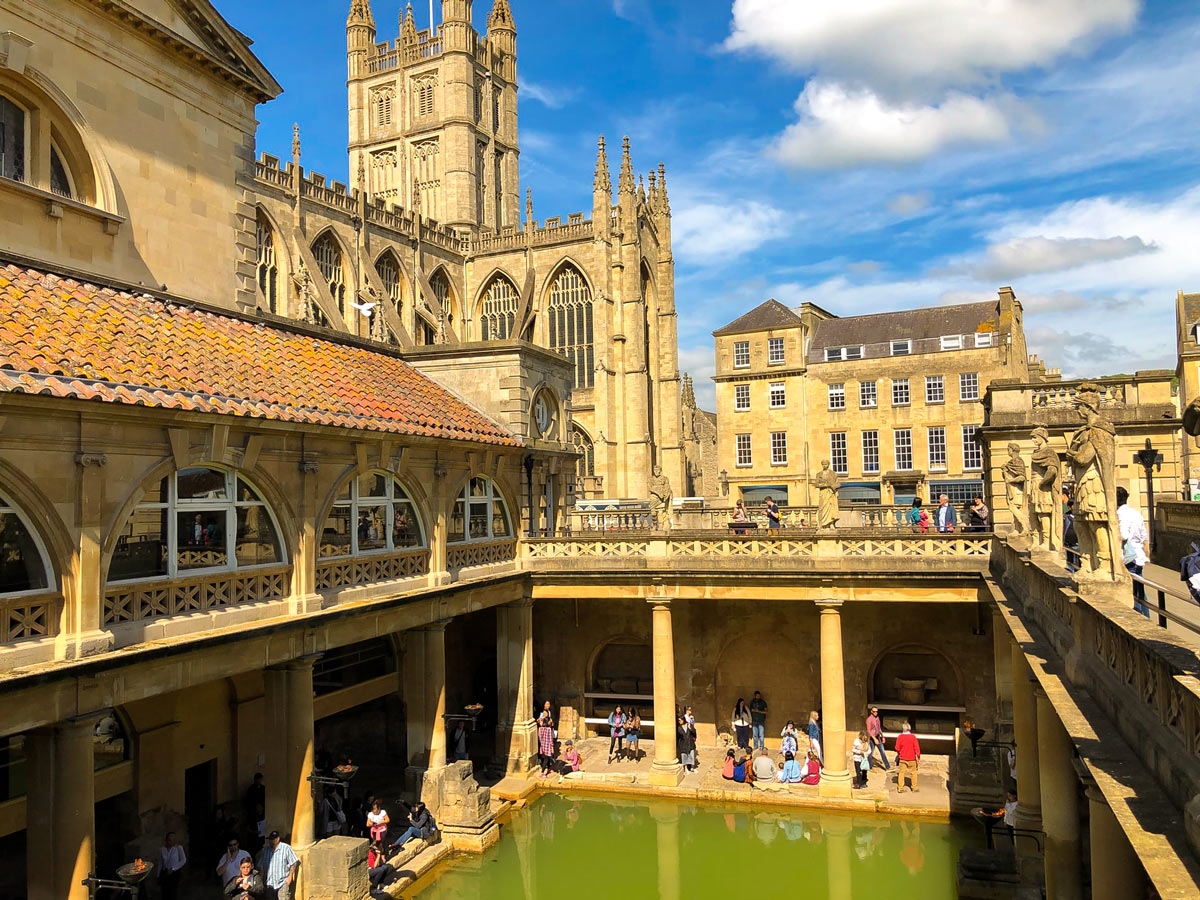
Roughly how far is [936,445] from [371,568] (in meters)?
37.4

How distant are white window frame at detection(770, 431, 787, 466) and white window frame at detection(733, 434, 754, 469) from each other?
3.77 feet

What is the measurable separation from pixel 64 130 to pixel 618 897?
16960 mm

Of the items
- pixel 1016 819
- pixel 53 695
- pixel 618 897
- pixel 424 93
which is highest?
pixel 424 93

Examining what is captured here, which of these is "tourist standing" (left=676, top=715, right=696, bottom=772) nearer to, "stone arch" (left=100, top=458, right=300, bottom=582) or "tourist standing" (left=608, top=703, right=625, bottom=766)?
"tourist standing" (left=608, top=703, right=625, bottom=766)

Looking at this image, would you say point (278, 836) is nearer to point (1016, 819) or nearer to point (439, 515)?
point (439, 515)

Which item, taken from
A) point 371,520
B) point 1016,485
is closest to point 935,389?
point 1016,485

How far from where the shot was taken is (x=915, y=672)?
84.9ft

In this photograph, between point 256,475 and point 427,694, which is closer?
point 256,475

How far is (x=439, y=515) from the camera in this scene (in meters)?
19.7

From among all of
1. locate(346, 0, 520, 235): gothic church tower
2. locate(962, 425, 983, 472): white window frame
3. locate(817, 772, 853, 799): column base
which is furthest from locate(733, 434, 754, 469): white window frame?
locate(817, 772, 853, 799): column base

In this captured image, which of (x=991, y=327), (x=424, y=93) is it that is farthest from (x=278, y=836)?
(x=424, y=93)

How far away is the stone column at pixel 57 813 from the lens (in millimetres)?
11203

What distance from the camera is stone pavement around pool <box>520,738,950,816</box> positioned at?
69.8ft

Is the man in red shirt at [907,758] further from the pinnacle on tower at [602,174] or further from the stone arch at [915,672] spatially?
the pinnacle on tower at [602,174]
